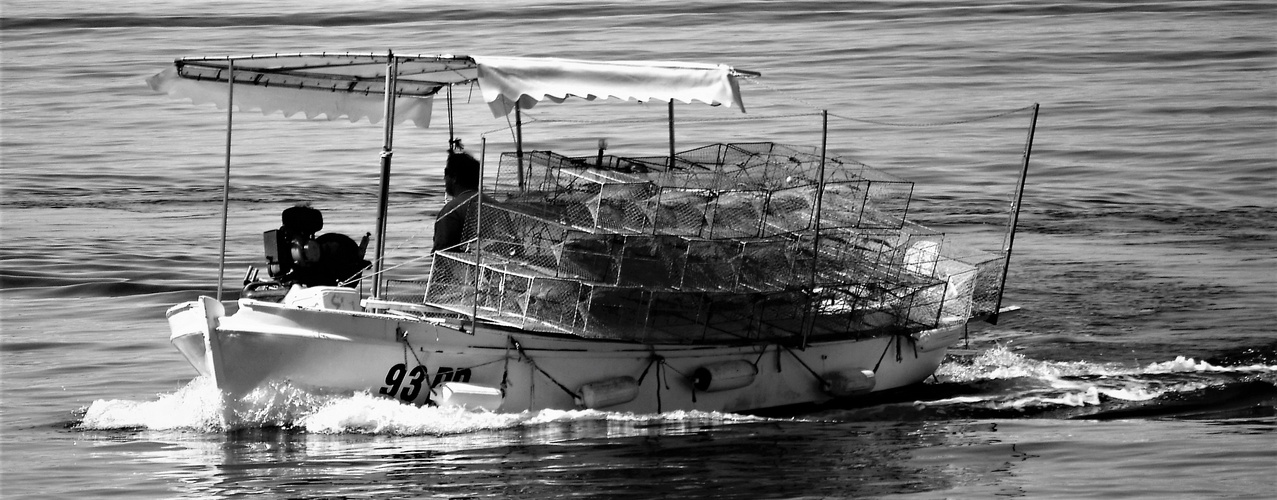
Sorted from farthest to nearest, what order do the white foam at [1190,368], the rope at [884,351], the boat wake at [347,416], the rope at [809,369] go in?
1. the white foam at [1190,368]
2. the rope at [884,351]
3. the rope at [809,369]
4. the boat wake at [347,416]

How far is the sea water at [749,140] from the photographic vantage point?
37.3 ft

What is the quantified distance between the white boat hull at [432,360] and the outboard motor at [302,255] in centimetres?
87

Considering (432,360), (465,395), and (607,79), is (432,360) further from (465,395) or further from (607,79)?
(607,79)

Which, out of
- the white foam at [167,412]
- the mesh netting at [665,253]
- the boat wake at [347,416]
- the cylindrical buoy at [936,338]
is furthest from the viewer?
the cylindrical buoy at [936,338]

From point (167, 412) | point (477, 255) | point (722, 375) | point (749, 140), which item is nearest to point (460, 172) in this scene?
point (477, 255)

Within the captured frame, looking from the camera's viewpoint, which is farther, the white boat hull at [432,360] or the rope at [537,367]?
the rope at [537,367]

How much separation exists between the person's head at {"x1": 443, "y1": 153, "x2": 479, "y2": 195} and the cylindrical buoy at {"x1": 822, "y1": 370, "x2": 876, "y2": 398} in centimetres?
348

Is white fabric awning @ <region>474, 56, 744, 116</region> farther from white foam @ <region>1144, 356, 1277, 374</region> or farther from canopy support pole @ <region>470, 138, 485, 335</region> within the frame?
white foam @ <region>1144, 356, 1277, 374</region>

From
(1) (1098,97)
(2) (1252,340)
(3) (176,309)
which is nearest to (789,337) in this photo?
(3) (176,309)

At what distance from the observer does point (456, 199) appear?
12547mm

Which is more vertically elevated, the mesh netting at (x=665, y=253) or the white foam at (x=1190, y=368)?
the mesh netting at (x=665, y=253)

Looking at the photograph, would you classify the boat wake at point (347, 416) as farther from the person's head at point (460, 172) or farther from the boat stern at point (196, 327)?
the person's head at point (460, 172)

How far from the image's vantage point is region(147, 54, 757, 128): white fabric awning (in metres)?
11.5

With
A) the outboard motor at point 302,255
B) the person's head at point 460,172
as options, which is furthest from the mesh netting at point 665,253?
the outboard motor at point 302,255
